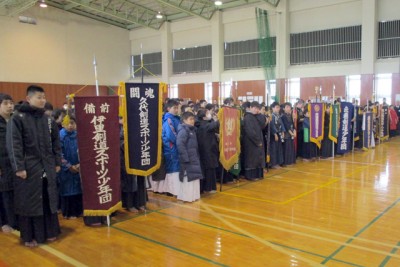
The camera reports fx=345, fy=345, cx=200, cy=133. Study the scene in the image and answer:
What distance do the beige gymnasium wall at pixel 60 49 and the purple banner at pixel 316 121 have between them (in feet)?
52.1

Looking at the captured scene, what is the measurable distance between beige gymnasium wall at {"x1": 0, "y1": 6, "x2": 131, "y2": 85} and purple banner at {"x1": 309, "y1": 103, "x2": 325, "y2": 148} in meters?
15.9

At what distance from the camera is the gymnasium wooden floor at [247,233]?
11.1 ft

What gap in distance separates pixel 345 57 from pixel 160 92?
1311 centimetres

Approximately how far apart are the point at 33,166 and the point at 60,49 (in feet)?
59.6

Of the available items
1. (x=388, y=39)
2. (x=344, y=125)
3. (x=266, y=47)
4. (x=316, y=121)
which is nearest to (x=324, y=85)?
(x=388, y=39)

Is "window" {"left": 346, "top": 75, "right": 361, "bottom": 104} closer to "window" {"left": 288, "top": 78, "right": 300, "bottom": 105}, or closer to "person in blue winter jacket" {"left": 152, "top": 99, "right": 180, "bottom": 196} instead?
"window" {"left": 288, "top": 78, "right": 300, "bottom": 105}

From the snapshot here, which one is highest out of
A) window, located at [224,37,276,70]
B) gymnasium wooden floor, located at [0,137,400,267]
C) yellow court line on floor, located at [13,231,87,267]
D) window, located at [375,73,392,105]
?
window, located at [224,37,276,70]

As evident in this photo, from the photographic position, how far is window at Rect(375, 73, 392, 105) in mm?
14688

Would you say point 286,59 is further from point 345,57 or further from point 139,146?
point 139,146

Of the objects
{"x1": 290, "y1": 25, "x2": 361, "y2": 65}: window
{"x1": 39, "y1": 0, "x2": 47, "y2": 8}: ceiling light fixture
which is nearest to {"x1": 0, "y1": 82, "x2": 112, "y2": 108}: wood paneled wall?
{"x1": 39, "y1": 0, "x2": 47, "y2": 8}: ceiling light fixture

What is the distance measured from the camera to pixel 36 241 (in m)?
3.81

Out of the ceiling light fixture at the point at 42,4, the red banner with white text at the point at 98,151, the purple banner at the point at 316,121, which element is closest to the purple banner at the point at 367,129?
the purple banner at the point at 316,121

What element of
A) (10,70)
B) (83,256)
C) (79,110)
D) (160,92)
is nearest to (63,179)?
(79,110)

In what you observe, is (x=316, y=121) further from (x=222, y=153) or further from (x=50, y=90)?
(x=50, y=90)
